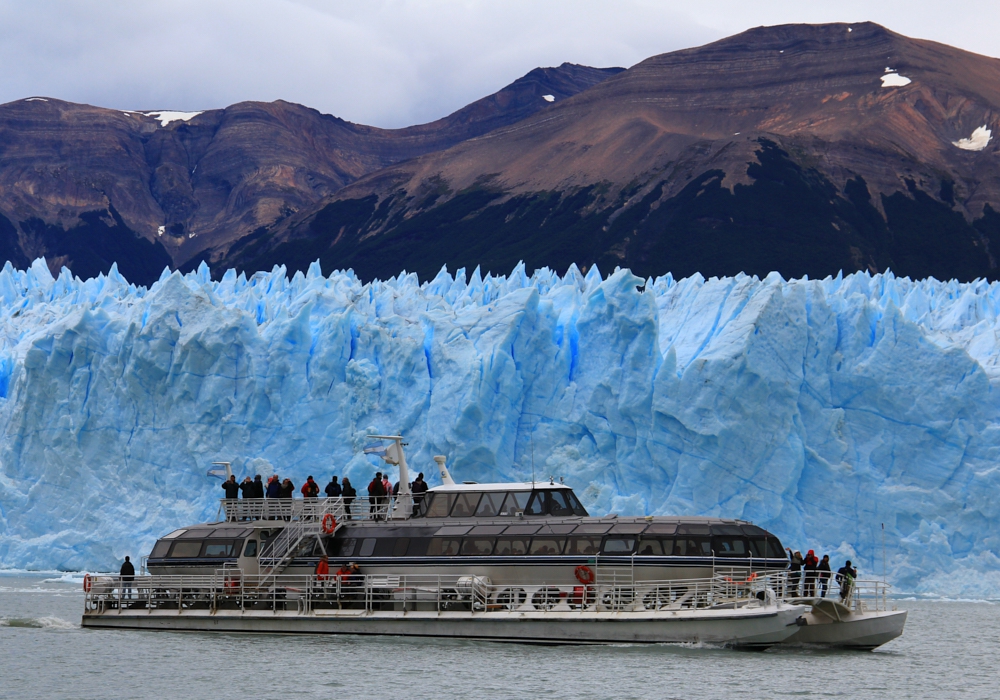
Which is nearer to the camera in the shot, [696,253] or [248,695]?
[248,695]

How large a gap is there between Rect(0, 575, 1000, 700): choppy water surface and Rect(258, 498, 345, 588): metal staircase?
1.64m

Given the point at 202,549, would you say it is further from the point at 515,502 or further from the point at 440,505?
the point at 515,502

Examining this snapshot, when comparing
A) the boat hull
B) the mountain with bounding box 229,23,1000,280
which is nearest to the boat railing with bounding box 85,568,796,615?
the boat hull

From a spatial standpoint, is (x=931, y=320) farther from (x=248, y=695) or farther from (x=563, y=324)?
(x=248, y=695)

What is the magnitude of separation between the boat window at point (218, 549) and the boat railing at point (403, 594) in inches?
16.7

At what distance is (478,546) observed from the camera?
27234 millimetres

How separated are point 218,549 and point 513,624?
24.6ft

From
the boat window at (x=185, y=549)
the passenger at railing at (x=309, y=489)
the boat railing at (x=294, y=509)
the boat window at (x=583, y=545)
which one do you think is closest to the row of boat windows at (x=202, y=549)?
the boat window at (x=185, y=549)

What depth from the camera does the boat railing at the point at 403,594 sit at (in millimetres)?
25531

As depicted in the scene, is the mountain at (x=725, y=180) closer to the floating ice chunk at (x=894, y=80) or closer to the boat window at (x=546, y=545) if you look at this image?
the floating ice chunk at (x=894, y=80)

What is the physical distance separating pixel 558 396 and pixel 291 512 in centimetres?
1426

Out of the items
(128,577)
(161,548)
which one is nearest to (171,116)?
(161,548)

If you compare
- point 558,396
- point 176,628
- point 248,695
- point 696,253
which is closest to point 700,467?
point 558,396

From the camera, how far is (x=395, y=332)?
43406mm
